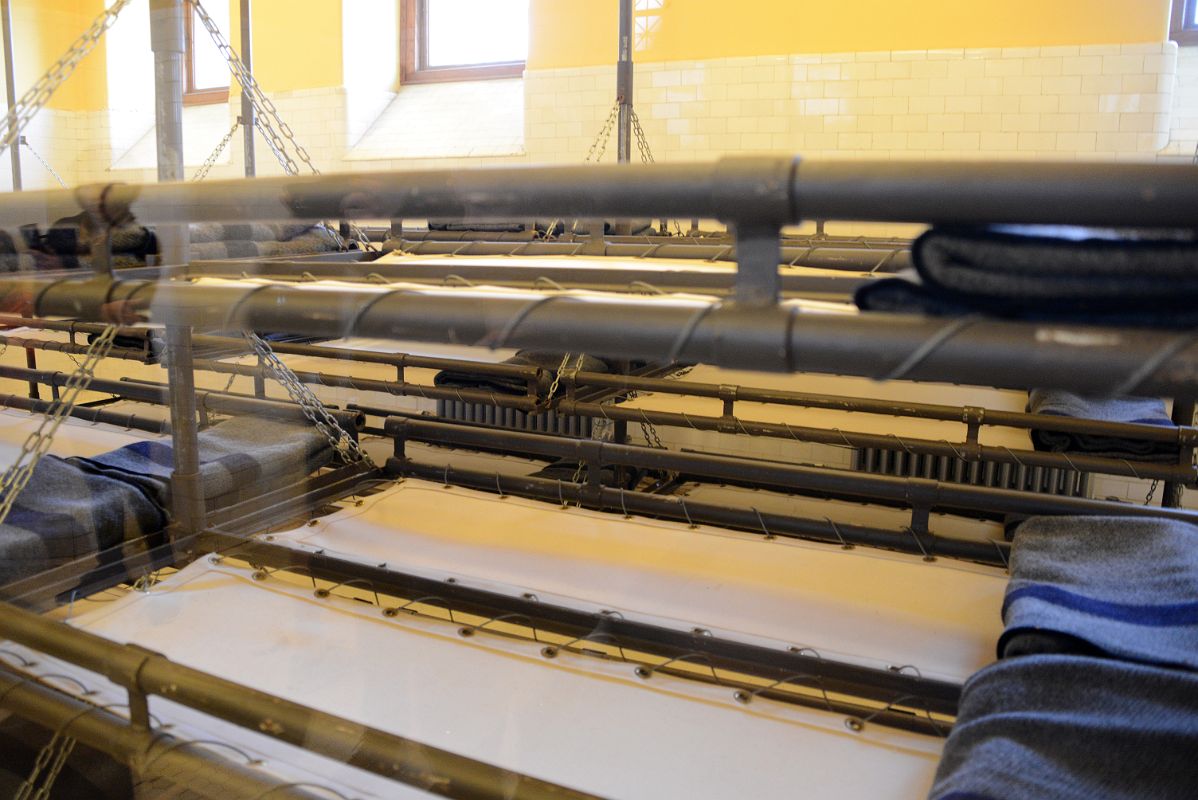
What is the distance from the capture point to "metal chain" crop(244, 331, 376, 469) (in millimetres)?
1658

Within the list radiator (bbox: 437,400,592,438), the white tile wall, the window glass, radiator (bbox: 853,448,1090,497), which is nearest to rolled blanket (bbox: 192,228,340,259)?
the window glass

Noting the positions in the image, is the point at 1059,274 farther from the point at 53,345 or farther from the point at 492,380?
the point at 53,345

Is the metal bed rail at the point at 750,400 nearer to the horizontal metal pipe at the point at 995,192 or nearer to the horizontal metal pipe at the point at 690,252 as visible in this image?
the horizontal metal pipe at the point at 690,252

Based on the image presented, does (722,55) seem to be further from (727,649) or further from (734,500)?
(727,649)

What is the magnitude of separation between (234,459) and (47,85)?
0.63 meters

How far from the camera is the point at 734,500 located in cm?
173

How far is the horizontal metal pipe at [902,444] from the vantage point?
1501 millimetres

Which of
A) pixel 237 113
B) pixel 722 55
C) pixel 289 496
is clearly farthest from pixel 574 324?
pixel 722 55

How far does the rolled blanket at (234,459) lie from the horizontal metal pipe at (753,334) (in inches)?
33.1

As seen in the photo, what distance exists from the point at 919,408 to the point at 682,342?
4.62ft

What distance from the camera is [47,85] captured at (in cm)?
137

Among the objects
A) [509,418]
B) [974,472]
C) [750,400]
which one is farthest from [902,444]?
[509,418]

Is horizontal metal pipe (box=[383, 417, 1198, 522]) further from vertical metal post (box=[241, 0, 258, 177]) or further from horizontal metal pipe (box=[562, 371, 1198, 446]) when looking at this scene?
vertical metal post (box=[241, 0, 258, 177])

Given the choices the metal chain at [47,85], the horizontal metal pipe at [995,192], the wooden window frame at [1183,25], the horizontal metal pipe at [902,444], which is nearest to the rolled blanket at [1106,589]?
the horizontal metal pipe at [902,444]
